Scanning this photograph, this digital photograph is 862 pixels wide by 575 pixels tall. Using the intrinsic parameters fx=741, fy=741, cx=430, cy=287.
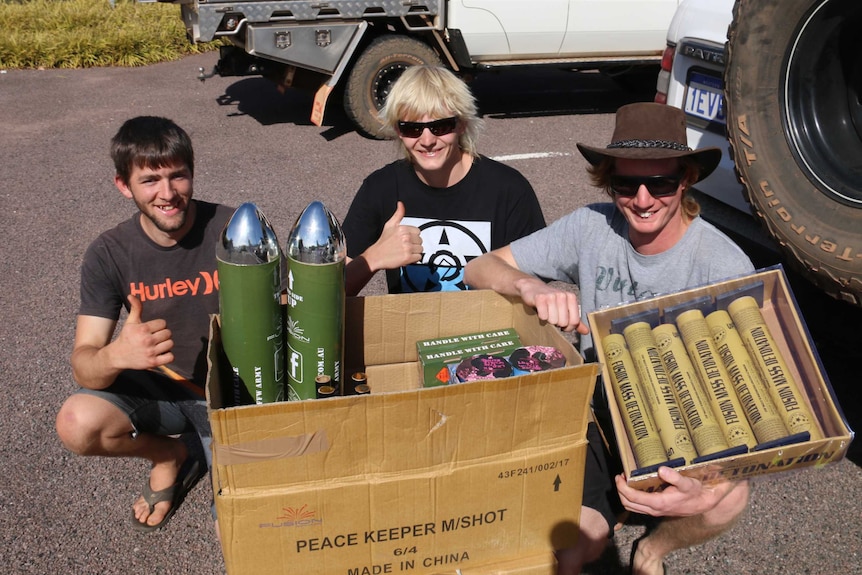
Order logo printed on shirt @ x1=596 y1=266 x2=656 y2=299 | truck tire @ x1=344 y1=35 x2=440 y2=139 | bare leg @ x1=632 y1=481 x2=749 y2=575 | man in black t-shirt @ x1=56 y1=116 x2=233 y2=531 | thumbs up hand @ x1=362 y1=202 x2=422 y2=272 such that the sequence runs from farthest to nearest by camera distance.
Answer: truck tire @ x1=344 y1=35 x2=440 y2=139 < man in black t-shirt @ x1=56 y1=116 x2=233 y2=531 < logo printed on shirt @ x1=596 y1=266 x2=656 y2=299 < thumbs up hand @ x1=362 y1=202 x2=422 y2=272 < bare leg @ x1=632 y1=481 x2=749 y2=575

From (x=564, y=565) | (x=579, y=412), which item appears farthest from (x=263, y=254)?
(x=564, y=565)

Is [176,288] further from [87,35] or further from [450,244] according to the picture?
[87,35]

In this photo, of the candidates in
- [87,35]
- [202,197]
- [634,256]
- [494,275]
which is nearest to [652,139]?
[634,256]

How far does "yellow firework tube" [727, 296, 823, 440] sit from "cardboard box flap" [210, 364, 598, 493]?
0.48m

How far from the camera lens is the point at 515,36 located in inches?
292

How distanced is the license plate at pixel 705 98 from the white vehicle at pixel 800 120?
520 mm

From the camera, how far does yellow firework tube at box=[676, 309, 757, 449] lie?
1.78 metres

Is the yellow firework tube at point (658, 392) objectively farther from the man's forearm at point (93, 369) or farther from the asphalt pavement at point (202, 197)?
the man's forearm at point (93, 369)

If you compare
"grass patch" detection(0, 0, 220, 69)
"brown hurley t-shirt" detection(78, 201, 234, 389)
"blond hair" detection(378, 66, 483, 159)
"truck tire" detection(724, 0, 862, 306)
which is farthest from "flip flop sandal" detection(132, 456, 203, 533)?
"grass patch" detection(0, 0, 220, 69)

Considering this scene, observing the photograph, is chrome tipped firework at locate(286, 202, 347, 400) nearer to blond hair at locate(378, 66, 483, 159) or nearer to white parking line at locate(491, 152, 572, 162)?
blond hair at locate(378, 66, 483, 159)

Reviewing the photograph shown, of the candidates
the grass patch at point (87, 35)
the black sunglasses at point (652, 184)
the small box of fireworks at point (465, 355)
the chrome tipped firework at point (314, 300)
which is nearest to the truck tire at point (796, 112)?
the black sunglasses at point (652, 184)

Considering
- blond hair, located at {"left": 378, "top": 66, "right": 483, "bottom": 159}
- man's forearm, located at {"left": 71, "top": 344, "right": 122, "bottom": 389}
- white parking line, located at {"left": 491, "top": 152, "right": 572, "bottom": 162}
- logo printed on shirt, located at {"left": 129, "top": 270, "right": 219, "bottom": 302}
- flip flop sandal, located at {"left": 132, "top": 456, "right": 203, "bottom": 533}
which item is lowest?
flip flop sandal, located at {"left": 132, "top": 456, "right": 203, "bottom": 533}

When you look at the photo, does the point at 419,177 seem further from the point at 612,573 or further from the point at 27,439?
the point at 27,439

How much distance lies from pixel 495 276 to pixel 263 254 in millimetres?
918
